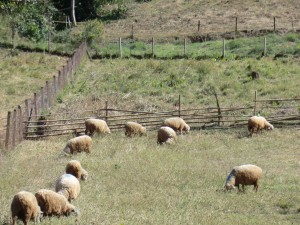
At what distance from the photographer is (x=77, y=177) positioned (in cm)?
1820

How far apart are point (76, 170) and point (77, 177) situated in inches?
7.4

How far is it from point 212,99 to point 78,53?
980 cm

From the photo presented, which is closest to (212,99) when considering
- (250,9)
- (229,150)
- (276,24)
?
(229,150)

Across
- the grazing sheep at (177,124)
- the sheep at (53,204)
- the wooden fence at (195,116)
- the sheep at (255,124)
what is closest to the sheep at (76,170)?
the sheep at (53,204)

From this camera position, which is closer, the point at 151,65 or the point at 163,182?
the point at 163,182

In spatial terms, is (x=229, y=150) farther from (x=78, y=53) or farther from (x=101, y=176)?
(x=78, y=53)

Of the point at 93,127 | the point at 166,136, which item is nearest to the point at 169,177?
the point at 166,136

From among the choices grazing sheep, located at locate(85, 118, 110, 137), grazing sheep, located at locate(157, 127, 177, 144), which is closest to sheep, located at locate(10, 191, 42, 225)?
grazing sheep, located at locate(157, 127, 177, 144)

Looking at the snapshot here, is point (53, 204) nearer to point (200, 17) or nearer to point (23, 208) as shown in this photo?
point (23, 208)

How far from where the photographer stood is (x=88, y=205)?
50.3ft

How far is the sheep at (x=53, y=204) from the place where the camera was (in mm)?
14438

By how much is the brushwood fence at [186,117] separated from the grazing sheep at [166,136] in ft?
10.8

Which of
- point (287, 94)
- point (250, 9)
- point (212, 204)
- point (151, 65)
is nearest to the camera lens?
point (212, 204)

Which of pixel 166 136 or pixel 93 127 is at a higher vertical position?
pixel 93 127
